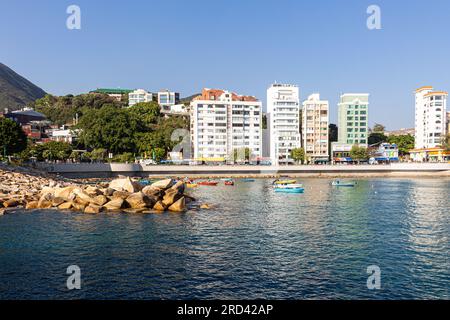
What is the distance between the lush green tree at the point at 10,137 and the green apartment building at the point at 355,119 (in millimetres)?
124730

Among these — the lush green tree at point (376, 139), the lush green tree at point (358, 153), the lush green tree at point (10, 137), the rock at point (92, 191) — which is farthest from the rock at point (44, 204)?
the lush green tree at point (376, 139)

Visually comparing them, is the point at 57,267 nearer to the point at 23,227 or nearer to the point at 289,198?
the point at 23,227

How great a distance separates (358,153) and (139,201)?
121m

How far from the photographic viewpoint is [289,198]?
6506cm

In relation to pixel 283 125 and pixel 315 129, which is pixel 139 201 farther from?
pixel 315 129

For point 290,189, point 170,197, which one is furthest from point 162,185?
point 290,189

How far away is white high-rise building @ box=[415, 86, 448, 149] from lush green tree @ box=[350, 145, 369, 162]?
3418 centimetres

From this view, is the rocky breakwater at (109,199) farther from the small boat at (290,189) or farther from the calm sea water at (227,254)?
the small boat at (290,189)

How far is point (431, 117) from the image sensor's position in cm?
16225

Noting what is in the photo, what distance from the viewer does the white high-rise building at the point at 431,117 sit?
160 metres

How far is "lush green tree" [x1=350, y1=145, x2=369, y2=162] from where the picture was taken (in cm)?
14988

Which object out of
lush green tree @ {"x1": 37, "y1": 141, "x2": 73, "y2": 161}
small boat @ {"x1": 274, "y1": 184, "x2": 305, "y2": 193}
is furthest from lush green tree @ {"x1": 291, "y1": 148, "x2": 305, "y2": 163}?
lush green tree @ {"x1": 37, "y1": 141, "x2": 73, "y2": 161}

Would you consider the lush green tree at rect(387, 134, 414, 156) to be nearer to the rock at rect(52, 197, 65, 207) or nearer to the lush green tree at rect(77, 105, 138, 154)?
the lush green tree at rect(77, 105, 138, 154)
